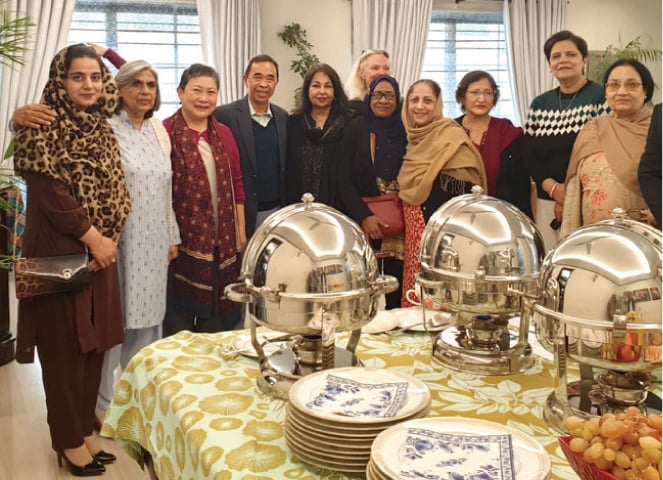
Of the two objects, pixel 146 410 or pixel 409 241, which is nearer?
pixel 146 410

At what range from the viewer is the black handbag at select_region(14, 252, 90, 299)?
7.13ft

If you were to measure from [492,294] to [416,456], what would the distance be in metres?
0.48

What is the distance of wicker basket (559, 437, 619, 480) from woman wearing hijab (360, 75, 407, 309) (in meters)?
2.32

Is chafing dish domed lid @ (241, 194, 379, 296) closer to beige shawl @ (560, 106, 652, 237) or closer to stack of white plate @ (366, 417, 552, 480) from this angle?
stack of white plate @ (366, 417, 552, 480)

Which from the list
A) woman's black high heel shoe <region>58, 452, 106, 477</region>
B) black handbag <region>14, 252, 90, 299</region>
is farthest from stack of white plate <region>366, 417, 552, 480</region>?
woman's black high heel shoe <region>58, 452, 106, 477</region>

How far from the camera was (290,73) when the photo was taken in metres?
5.80

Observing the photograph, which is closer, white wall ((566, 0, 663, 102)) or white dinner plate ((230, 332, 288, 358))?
white dinner plate ((230, 332, 288, 358))

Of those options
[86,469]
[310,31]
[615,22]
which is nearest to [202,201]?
[86,469]

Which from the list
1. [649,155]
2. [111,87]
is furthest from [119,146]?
[649,155]

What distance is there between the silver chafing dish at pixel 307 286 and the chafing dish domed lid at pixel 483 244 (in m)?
0.11

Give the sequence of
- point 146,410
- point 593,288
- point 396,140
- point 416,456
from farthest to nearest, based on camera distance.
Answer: point 396,140, point 146,410, point 593,288, point 416,456

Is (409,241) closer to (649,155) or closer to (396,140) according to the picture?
(396,140)

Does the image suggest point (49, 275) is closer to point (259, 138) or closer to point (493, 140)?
point (259, 138)

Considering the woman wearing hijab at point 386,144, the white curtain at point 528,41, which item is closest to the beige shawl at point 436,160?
the woman wearing hijab at point 386,144
